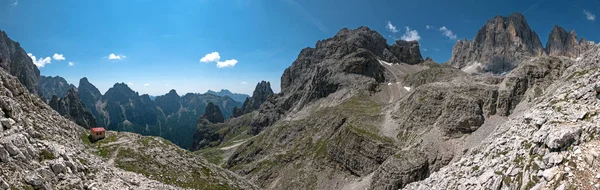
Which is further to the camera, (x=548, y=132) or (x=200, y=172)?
(x=200, y=172)

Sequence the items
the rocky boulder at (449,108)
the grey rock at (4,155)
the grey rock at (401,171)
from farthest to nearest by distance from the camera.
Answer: the rocky boulder at (449,108), the grey rock at (401,171), the grey rock at (4,155)

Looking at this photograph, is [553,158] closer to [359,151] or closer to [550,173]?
[550,173]

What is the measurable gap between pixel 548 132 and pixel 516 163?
11.3 ft

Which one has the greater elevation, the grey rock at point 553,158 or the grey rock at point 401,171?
the grey rock at point 553,158

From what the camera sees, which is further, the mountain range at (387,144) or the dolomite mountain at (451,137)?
the dolomite mountain at (451,137)

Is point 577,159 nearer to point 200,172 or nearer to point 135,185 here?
point 135,185

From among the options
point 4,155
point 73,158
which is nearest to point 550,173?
point 4,155

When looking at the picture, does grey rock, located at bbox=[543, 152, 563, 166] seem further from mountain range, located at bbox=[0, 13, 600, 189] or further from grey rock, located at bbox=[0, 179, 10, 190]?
grey rock, located at bbox=[0, 179, 10, 190]

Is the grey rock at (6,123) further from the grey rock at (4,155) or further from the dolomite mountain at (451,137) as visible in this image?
the dolomite mountain at (451,137)

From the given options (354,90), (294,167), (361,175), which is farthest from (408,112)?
(354,90)

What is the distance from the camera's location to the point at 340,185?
108 metres

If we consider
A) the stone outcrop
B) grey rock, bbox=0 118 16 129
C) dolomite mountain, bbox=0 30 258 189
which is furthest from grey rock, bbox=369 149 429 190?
grey rock, bbox=0 118 16 129

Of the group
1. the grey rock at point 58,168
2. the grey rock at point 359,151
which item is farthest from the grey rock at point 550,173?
the grey rock at point 359,151

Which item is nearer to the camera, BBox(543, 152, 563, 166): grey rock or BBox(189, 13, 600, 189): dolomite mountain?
BBox(543, 152, 563, 166): grey rock
